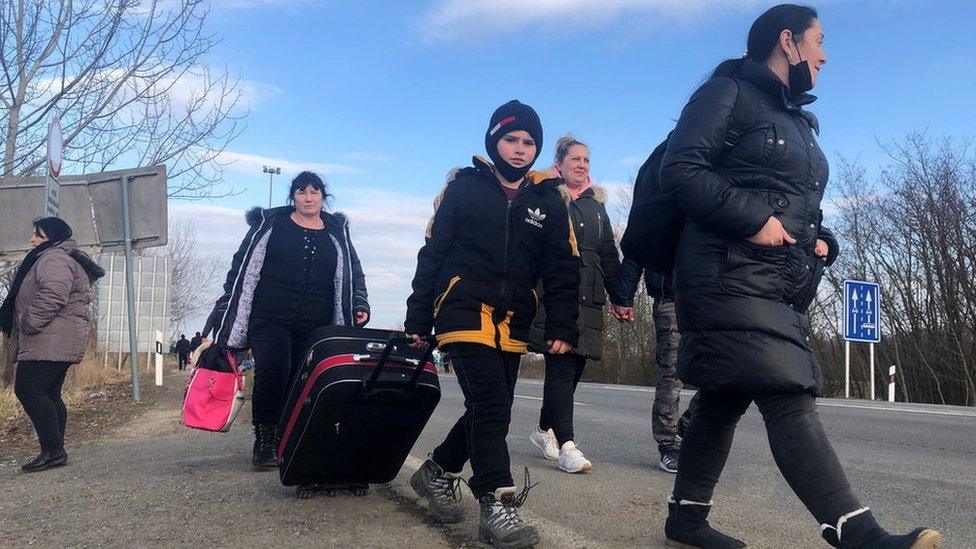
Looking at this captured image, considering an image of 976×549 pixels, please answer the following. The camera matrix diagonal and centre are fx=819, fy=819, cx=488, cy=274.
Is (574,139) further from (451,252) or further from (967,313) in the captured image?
A: (967,313)

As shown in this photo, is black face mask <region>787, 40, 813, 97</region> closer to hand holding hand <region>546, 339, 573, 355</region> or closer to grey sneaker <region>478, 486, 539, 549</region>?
hand holding hand <region>546, 339, 573, 355</region>

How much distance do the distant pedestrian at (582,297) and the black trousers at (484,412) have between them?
1.42 m

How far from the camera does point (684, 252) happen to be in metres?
3.07

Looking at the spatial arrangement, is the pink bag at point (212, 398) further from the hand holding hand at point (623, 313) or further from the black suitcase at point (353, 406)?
the hand holding hand at point (623, 313)

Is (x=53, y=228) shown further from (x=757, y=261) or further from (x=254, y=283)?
(x=757, y=261)

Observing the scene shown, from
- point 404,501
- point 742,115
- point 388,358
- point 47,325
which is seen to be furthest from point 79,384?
point 742,115

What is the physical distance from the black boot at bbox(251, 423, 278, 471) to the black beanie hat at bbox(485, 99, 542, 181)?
2659 millimetres

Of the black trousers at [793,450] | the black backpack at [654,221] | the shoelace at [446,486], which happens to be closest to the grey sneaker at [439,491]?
the shoelace at [446,486]

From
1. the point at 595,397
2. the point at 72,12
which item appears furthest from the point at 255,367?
the point at 595,397

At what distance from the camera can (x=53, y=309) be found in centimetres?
611

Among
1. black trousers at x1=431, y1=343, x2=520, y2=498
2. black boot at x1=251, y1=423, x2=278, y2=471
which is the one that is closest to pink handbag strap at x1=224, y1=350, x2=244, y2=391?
black boot at x1=251, y1=423, x2=278, y2=471

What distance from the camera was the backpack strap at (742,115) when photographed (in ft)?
9.78

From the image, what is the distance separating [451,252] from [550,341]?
608 mm

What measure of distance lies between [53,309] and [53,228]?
0.71 m
